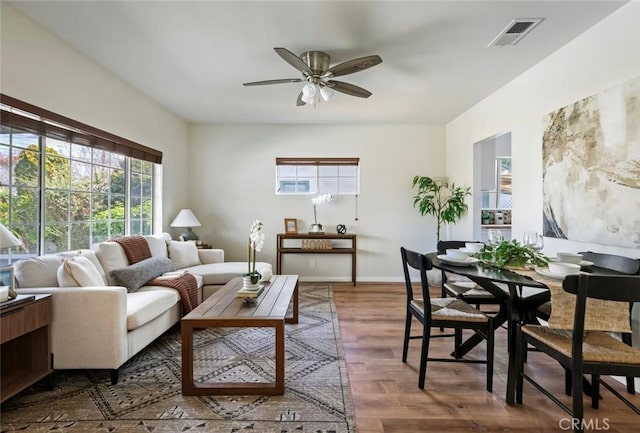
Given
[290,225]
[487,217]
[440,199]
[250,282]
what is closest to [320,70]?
[250,282]

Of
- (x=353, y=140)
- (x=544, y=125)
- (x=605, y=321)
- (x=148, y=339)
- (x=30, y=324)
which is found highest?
(x=353, y=140)

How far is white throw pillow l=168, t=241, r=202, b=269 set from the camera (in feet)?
12.6

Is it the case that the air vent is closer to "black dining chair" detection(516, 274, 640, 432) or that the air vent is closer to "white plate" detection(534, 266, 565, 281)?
"white plate" detection(534, 266, 565, 281)

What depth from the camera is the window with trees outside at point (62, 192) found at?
235cm

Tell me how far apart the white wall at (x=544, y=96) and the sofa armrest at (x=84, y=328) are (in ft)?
11.1

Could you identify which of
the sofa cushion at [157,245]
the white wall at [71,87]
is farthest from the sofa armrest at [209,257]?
the white wall at [71,87]

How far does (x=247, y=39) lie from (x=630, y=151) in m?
2.73

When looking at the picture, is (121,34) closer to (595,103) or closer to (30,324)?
(30,324)

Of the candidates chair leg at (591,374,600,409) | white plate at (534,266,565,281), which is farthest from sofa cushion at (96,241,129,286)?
chair leg at (591,374,600,409)

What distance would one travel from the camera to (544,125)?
281 centimetres

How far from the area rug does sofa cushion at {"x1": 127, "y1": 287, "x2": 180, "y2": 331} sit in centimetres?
34

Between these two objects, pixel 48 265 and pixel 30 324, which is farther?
pixel 48 265

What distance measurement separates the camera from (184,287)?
3.04 m

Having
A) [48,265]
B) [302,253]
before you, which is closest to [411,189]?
[302,253]
